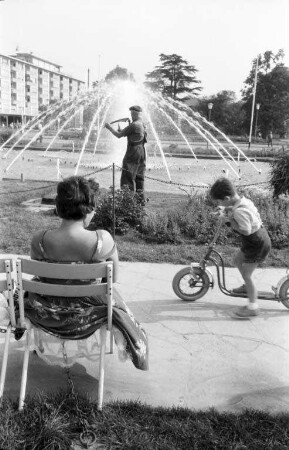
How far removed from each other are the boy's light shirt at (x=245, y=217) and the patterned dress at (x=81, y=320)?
1.58 meters

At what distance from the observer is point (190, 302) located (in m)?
4.55

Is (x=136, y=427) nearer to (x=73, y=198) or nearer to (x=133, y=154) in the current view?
(x=73, y=198)

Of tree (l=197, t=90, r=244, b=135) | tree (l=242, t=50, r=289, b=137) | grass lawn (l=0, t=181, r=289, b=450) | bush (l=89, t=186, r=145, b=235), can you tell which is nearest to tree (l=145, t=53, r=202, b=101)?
tree (l=242, t=50, r=289, b=137)

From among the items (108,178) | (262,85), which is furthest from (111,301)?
(262,85)

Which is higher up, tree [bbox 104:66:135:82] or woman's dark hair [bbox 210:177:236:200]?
tree [bbox 104:66:135:82]

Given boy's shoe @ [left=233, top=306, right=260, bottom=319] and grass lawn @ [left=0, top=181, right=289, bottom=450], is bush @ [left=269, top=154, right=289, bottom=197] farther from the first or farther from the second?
grass lawn @ [left=0, top=181, right=289, bottom=450]

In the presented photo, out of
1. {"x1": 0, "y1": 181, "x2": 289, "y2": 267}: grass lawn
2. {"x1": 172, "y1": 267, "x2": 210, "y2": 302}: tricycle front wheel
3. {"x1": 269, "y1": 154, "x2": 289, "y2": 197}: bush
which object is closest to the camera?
{"x1": 172, "y1": 267, "x2": 210, "y2": 302}: tricycle front wheel

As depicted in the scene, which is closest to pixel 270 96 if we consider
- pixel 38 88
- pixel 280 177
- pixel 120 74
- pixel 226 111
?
pixel 226 111

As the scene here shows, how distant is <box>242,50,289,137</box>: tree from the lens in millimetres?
27469

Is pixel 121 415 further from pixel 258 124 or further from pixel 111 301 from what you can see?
pixel 258 124

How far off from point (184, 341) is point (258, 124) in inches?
1617

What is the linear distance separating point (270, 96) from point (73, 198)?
110 feet

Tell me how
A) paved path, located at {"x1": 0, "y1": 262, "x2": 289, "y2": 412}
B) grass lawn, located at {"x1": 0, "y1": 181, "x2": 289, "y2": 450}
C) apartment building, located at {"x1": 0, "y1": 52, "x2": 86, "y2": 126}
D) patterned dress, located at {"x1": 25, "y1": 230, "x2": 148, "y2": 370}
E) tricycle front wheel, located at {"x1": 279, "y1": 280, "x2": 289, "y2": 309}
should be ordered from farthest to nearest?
apartment building, located at {"x1": 0, "y1": 52, "x2": 86, "y2": 126}, tricycle front wheel, located at {"x1": 279, "y1": 280, "x2": 289, "y2": 309}, paved path, located at {"x1": 0, "y1": 262, "x2": 289, "y2": 412}, patterned dress, located at {"x1": 25, "y1": 230, "x2": 148, "y2": 370}, grass lawn, located at {"x1": 0, "y1": 181, "x2": 289, "y2": 450}

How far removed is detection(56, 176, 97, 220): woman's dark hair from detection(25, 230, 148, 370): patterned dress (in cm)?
22
